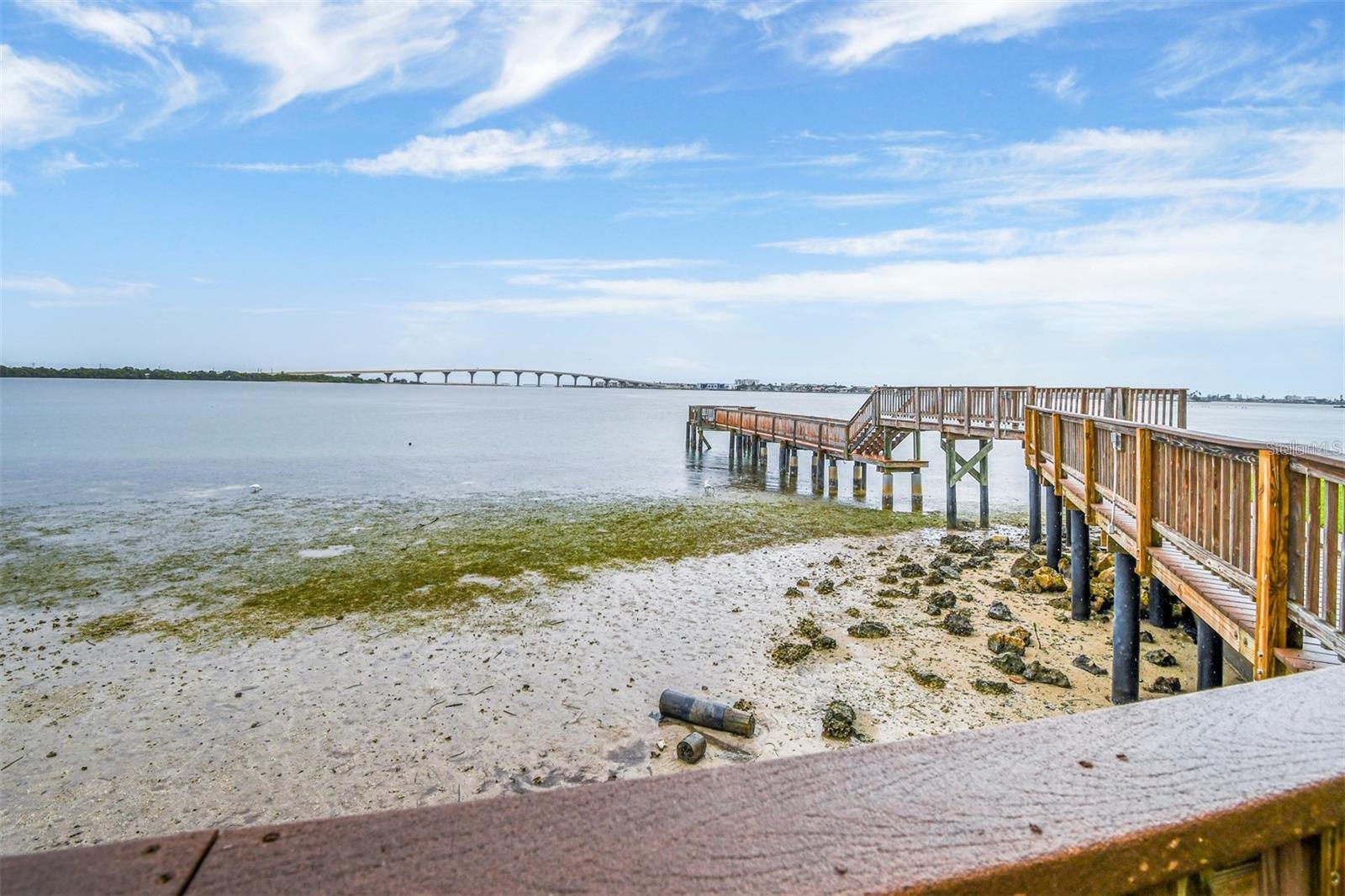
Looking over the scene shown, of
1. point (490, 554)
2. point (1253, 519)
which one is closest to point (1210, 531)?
point (1253, 519)

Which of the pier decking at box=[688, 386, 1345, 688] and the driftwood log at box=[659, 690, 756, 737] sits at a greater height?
the pier decking at box=[688, 386, 1345, 688]

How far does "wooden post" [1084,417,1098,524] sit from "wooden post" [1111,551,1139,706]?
103 centimetres

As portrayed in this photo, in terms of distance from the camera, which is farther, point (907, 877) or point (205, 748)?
point (205, 748)

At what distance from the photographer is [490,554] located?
15984 millimetres

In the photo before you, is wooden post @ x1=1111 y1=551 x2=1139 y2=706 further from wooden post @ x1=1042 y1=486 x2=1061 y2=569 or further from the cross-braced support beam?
the cross-braced support beam

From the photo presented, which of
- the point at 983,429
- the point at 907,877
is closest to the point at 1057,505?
the point at 983,429

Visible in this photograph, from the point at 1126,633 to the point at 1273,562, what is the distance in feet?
14.4

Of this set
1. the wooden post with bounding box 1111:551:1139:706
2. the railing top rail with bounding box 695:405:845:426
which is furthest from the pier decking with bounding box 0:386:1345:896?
the railing top rail with bounding box 695:405:845:426

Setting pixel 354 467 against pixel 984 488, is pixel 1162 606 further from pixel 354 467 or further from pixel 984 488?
pixel 354 467

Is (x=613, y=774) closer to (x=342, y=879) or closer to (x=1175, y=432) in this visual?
(x=1175, y=432)

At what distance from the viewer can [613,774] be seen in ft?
22.5

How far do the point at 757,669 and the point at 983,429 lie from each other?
42.4 feet

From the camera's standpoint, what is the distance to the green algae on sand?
11617mm

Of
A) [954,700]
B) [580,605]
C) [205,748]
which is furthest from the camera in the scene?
[580,605]
